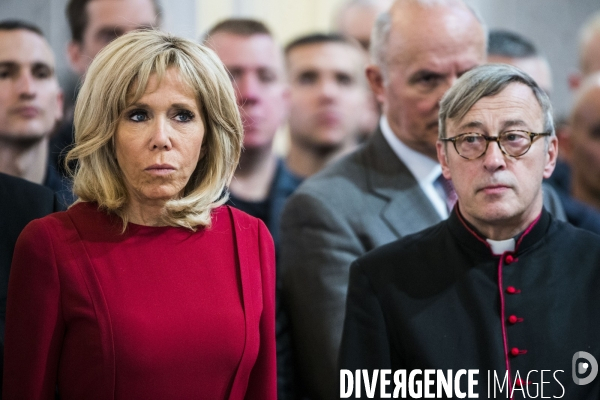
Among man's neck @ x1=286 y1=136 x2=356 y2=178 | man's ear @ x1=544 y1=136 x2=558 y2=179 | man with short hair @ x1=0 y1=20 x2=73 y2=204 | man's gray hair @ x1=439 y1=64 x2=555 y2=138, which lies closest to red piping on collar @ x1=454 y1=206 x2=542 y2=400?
man's ear @ x1=544 y1=136 x2=558 y2=179

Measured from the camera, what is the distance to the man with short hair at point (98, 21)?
3791mm

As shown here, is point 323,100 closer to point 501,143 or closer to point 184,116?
point 501,143

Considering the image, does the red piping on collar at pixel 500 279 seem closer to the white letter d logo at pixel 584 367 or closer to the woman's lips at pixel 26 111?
the white letter d logo at pixel 584 367

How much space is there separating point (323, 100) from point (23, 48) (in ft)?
6.49

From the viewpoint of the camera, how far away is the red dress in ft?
6.65

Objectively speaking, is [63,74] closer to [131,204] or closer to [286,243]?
[286,243]

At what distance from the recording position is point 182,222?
2164 mm

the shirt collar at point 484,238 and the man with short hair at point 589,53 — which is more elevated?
the man with short hair at point 589,53

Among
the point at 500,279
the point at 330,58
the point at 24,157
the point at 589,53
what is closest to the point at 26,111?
the point at 24,157

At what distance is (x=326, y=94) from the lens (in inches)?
182

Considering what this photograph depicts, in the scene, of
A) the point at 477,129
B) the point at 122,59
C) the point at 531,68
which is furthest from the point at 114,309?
the point at 531,68

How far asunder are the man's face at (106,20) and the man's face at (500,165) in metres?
1.83

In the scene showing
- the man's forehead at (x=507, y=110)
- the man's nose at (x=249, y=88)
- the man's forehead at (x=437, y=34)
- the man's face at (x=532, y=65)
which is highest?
the man's face at (x=532, y=65)

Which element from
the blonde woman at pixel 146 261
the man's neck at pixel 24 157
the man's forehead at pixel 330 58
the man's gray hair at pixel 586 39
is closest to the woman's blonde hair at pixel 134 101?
the blonde woman at pixel 146 261
